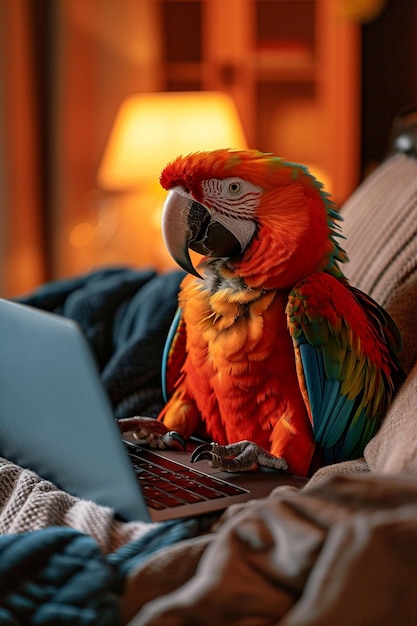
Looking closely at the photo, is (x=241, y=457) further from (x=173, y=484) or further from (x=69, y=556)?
(x=69, y=556)

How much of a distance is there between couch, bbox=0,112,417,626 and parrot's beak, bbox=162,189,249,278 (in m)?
0.25

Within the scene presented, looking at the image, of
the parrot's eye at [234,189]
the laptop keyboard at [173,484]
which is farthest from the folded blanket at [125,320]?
the parrot's eye at [234,189]

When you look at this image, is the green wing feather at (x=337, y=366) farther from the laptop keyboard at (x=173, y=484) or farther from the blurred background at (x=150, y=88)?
the blurred background at (x=150, y=88)

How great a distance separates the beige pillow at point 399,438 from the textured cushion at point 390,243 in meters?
0.17

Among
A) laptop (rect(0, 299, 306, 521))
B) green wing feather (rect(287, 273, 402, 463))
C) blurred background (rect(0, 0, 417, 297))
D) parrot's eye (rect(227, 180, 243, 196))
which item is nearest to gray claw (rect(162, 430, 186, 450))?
laptop (rect(0, 299, 306, 521))

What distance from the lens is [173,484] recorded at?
883mm

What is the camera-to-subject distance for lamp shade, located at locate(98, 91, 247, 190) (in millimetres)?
2580

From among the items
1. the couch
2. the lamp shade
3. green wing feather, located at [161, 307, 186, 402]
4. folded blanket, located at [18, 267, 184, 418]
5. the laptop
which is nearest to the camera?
the couch

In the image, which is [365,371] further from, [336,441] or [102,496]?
[102,496]

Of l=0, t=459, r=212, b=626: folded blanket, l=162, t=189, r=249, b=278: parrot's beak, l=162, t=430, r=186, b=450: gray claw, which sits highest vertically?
l=162, t=189, r=249, b=278: parrot's beak

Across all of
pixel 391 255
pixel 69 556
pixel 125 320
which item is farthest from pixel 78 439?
pixel 125 320

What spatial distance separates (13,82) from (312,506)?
2.55 m

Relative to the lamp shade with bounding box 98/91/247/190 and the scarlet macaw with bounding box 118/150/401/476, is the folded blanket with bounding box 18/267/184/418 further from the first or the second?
the lamp shade with bounding box 98/91/247/190

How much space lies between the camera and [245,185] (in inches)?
37.6
